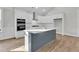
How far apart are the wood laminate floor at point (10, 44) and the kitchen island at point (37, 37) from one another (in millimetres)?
157

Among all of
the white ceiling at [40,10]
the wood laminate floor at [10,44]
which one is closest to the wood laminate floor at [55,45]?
the wood laminate floor at [10,44]

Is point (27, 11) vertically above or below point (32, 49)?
above

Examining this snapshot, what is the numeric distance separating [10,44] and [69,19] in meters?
1.47

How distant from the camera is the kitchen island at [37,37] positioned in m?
2.28

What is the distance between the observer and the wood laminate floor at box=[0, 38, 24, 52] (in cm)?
218

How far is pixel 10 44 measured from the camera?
2207mm

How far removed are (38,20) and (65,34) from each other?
712 mm

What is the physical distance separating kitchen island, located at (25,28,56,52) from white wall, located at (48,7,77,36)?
326 millimetres

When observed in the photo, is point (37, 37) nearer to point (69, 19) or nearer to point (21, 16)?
point (21, 16)

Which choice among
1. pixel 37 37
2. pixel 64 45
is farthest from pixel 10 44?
pixel 64 45

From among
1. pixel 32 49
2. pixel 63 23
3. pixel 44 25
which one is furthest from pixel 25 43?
pixel 63 23

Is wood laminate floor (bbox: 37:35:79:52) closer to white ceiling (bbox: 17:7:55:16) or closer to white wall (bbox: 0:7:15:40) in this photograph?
white ceiling (bbox: 17:7:55:16)

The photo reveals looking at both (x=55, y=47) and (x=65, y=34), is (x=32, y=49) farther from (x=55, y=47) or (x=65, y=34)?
(x=65, y=34)
